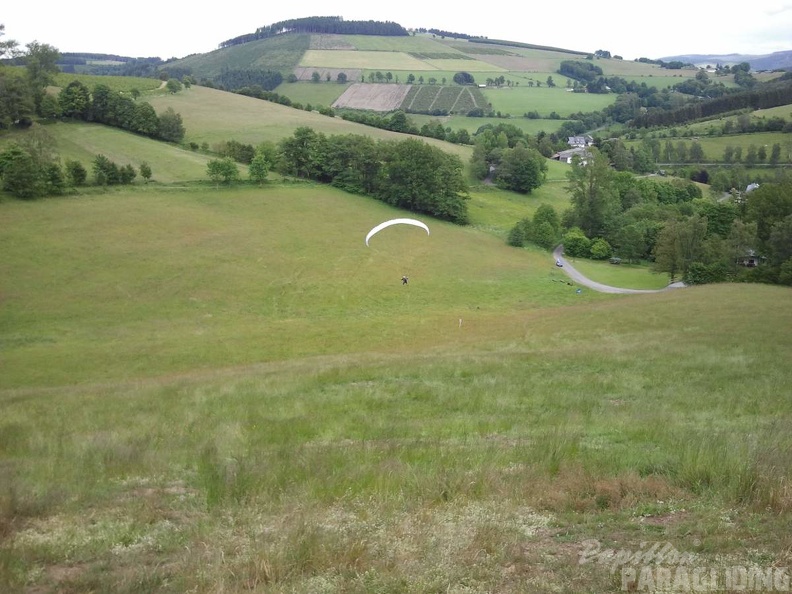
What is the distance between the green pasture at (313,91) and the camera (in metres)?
179

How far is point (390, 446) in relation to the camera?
36.7 feet

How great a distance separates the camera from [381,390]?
59.3ft

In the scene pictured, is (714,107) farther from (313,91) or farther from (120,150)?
(120,150)

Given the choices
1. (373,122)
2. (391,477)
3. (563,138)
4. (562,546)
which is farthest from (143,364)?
(563,138)

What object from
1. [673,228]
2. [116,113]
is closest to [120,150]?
[116,113]

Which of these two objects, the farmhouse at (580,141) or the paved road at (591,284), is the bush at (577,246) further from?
the farmhouse at (580,141)

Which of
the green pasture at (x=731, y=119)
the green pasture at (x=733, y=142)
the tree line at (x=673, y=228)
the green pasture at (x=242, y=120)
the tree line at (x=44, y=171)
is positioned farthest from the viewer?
the green pasture at (x=731, y=119)

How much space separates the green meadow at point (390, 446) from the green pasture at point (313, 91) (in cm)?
14708

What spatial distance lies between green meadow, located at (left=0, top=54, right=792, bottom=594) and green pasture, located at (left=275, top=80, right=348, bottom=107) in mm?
147083

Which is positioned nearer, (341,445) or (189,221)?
(341,445)

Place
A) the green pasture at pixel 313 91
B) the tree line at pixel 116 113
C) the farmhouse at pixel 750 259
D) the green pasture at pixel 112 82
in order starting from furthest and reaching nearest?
the green pasture at pixel 313 91 < the green pasture at pixel 112 82 < the tree line at pixel 116 113 < the farmhouse at pixel 750 259

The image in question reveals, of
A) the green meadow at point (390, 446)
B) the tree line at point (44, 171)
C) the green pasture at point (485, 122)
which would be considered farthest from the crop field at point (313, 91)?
the green meadow at point (390, 446)

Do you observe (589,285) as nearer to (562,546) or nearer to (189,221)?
(189,221)

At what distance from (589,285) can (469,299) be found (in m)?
17.7
